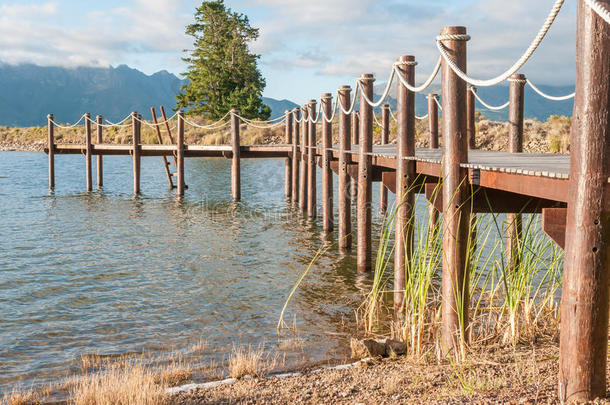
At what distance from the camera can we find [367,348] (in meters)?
5.45

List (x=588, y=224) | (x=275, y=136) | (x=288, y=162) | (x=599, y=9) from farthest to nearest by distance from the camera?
(x=275, y=136)
(x=288, y=162)
(x=588, y=224)
(x=599, y=9)

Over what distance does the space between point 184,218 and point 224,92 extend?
29.8 meters

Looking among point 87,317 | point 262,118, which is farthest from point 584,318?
point 262,118

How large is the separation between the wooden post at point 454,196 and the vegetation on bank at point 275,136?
1581 cm

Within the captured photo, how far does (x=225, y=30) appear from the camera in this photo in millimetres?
45344

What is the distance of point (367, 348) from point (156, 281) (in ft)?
16.0

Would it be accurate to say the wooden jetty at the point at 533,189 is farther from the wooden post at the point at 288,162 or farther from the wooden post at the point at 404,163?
the wooden post at the point at 288,162

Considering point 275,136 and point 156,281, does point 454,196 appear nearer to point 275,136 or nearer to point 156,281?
point 156,281

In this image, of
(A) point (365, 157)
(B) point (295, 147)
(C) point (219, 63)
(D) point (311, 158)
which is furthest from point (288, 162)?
(C) point (219, 63)

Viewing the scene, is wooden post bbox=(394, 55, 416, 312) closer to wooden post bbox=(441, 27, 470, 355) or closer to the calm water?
the calm water

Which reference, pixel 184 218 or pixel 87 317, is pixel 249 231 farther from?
pixel 87 317

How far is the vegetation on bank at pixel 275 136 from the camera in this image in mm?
23828

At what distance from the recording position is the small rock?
5398mm

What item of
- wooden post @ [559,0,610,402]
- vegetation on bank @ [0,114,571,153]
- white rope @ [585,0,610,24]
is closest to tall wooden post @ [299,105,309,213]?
vegetation on bank @ [0,114,571,153]
